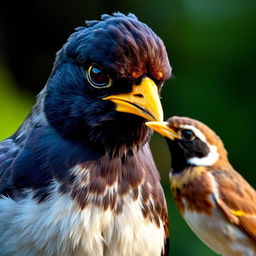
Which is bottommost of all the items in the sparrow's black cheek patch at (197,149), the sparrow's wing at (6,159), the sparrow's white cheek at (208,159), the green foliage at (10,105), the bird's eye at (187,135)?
the green foliage at (10,105)

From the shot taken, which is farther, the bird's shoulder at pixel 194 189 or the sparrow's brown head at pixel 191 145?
the sparrow's brown head at pixel 191 145

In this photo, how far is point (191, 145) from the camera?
4.51 meters

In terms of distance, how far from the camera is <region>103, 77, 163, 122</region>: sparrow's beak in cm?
331

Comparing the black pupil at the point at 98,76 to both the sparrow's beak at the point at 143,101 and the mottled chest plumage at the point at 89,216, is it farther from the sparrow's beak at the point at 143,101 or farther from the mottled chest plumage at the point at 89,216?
the mottled chest plumage at the point at 89,216

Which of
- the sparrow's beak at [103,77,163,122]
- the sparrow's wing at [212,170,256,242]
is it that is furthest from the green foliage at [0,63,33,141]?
the sparrow's beak at [103,77,163,122]

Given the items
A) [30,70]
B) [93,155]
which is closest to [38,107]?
[93,155]

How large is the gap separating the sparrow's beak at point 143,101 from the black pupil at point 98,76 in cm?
9

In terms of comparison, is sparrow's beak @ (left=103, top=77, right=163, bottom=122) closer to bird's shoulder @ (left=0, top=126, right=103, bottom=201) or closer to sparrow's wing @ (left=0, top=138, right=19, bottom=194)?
bird's shoulder @ (left=0, top=126, right=103, bottom=201)

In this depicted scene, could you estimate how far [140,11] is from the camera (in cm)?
749

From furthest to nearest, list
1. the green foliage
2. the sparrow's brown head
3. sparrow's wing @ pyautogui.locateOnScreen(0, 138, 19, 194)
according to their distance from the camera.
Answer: the green foliage < the sparrow's brown head < sparrow's wing @ pyautogui.locateOnScreen(0, 138, 19, 194)

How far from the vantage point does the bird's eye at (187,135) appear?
447 cm

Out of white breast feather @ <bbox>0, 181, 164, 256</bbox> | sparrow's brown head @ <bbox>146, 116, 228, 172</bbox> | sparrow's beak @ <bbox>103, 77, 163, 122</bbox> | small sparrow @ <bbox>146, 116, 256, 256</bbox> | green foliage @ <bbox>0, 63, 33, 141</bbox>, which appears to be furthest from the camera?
green foliage @ <bbox>0, 63, 33, 141</bbox>

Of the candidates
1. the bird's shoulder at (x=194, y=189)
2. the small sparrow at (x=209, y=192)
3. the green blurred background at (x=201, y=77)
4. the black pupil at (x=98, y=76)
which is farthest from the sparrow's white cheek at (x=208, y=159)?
the green blurred background at (x=201, y=77)

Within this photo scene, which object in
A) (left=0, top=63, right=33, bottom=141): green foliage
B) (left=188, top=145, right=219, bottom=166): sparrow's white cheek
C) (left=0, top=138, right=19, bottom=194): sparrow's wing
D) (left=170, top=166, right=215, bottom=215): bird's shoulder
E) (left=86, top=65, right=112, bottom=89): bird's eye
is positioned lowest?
(left=0, top=63, right=33, bottom=141): green foliage
